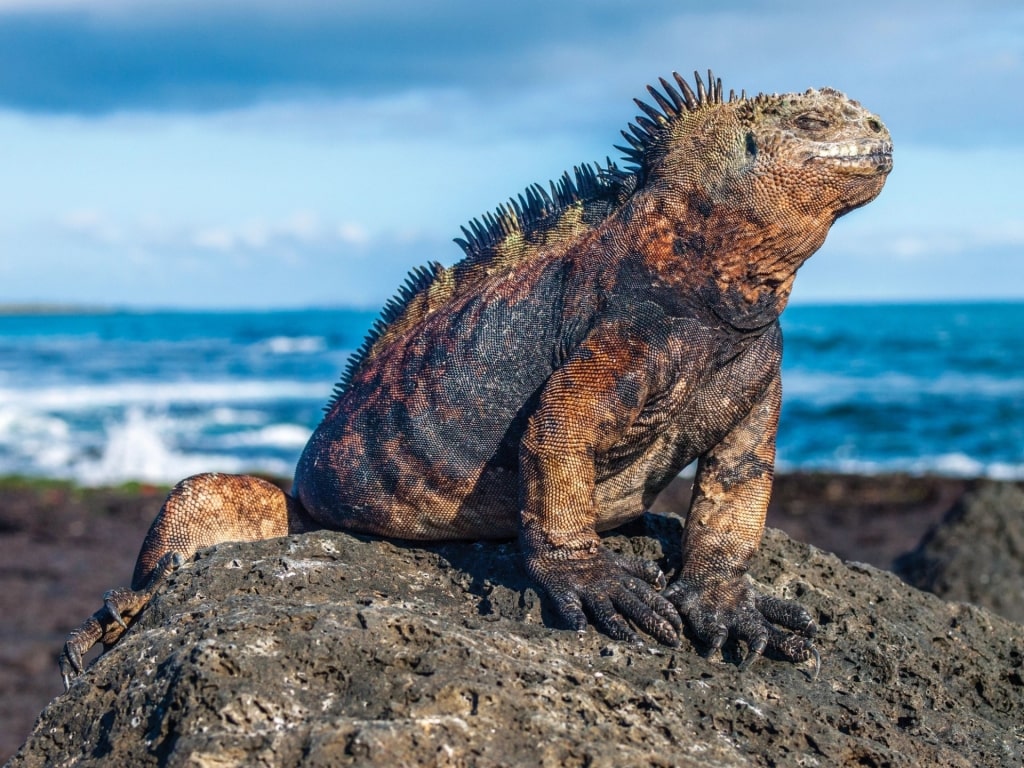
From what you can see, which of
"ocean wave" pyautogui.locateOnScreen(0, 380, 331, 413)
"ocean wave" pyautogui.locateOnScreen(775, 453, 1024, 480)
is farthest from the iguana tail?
"ocean wave" pyautogui.locateOnScreen(0, 380, 331, 413)

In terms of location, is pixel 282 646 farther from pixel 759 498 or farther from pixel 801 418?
pixel 801 418


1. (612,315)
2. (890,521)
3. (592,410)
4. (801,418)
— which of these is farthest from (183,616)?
(801,418)

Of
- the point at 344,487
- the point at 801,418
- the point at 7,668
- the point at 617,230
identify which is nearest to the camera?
the point at 617,230

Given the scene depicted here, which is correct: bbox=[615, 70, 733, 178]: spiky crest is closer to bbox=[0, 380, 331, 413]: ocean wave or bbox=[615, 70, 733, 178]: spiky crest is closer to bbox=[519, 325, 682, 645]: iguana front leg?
bbox=[519, 325, 682, 645]: iguana front leg

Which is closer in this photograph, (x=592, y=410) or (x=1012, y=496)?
(x=592, y=410)

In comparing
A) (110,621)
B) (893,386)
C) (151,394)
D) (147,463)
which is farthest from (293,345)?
(110,621)

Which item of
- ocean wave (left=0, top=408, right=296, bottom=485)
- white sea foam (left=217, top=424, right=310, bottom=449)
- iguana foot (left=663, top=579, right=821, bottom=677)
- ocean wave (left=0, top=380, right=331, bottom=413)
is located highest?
ocean wave (left=0, top=380, right=331, bottom=413)

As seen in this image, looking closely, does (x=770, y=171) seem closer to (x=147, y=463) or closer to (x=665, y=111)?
(x=665, y=111)
